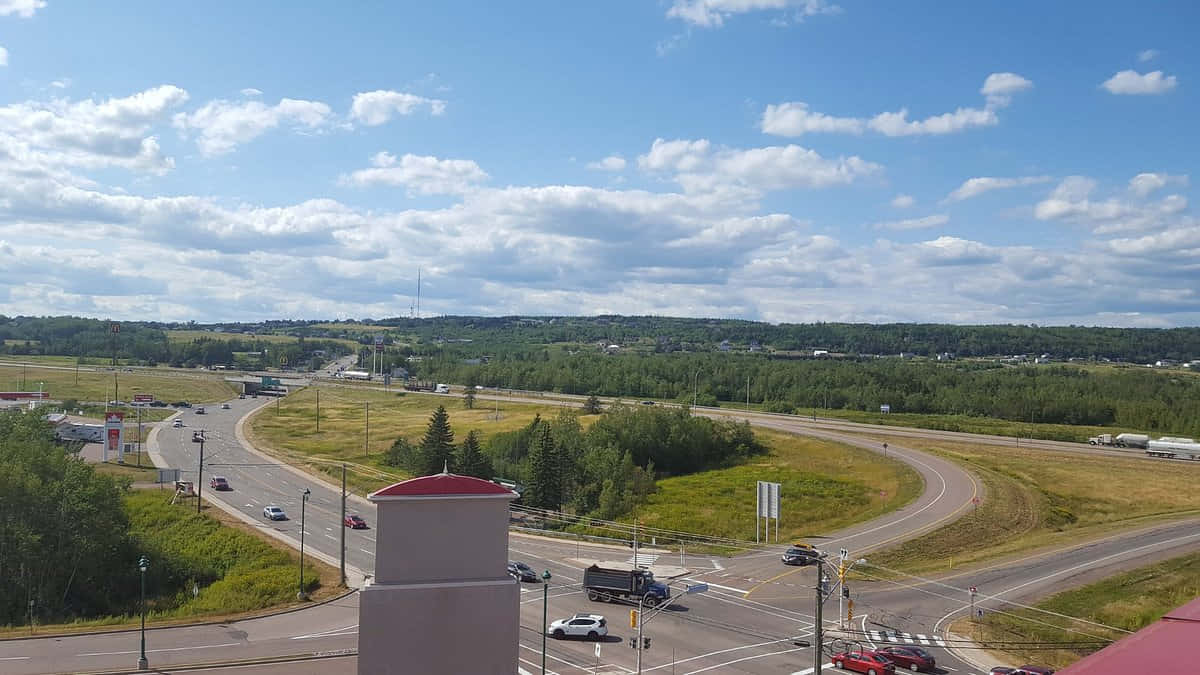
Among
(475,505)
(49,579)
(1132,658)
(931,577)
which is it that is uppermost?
(1132,658)

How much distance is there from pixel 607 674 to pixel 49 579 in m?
41.0

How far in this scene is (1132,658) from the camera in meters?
4.41

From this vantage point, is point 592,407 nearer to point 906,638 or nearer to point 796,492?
point 796,492

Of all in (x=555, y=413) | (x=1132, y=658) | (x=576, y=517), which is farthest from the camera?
(x=555, y=413)

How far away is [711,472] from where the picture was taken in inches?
3602

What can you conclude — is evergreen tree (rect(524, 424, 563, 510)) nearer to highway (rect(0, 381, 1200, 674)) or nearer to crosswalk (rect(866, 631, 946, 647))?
highway (rect(0, 381, 1200, 674))

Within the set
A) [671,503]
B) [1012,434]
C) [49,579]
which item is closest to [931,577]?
[671,503]

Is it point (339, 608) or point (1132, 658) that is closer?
point (1132, 658)

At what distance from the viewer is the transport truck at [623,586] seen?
4234cm

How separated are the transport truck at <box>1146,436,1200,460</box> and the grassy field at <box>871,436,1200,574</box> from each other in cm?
640

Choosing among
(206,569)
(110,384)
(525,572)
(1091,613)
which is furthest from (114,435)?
(1091,613)

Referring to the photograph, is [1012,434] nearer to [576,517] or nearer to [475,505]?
[576,517]

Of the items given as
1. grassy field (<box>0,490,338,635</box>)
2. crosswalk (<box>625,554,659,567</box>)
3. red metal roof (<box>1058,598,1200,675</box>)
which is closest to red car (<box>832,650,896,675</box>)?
crosswalk (<box>625,554,659,567</box>)

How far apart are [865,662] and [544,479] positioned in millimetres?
49628
